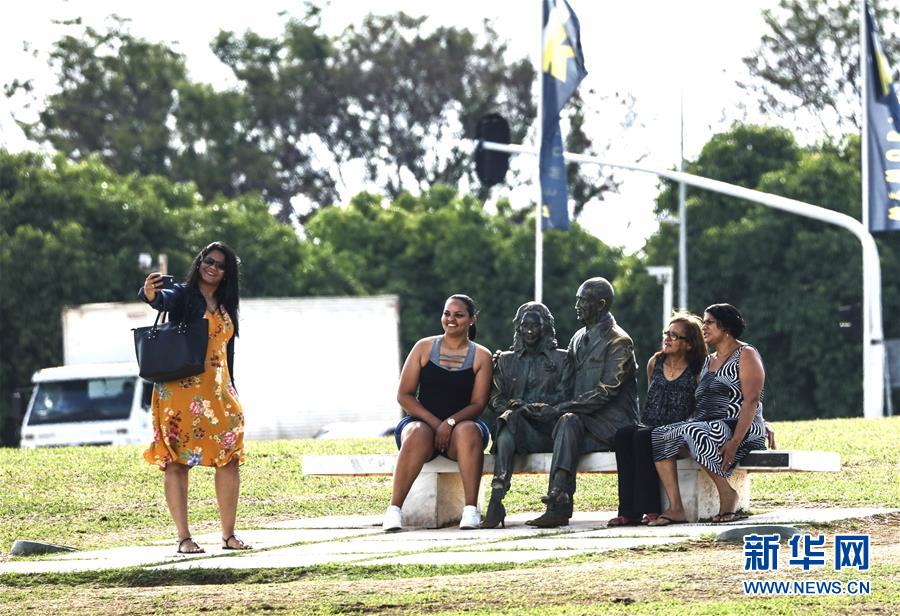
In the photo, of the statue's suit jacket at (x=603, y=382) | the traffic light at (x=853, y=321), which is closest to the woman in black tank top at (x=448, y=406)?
the statue's suit jacket at (x=603, y=382)

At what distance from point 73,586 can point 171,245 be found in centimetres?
3815

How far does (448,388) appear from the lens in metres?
13.2

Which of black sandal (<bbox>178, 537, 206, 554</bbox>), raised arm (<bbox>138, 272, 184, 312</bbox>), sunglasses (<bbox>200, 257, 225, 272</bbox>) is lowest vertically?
black sandal (<bbox>178, 537, 206, 554</bbox>)

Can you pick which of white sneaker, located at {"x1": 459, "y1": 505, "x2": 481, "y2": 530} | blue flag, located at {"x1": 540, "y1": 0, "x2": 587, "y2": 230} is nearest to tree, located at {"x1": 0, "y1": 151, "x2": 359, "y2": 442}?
blue flag, located at {"x1": 540, "y1": 0, "x2": 587, "y2": 230}

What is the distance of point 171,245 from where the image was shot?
159 ft

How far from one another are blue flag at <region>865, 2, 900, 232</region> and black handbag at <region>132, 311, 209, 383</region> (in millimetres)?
17407

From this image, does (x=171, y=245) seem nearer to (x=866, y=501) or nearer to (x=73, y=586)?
(x=866, y=501)

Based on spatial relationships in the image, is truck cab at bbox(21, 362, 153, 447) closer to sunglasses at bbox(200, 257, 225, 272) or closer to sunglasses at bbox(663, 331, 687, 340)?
sunglasses at bbox(663, 331, 687, 340)

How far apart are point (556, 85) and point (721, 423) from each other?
1730 centimetres

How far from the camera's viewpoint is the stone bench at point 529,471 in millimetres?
12891

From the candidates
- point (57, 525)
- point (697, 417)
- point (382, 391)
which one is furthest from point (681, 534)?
point (382, 391)

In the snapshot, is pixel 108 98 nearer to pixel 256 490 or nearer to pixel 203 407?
pixel 256 490

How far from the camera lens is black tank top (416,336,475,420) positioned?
13180 millimetres

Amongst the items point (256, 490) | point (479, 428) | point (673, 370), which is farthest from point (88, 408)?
point (673, 370)
